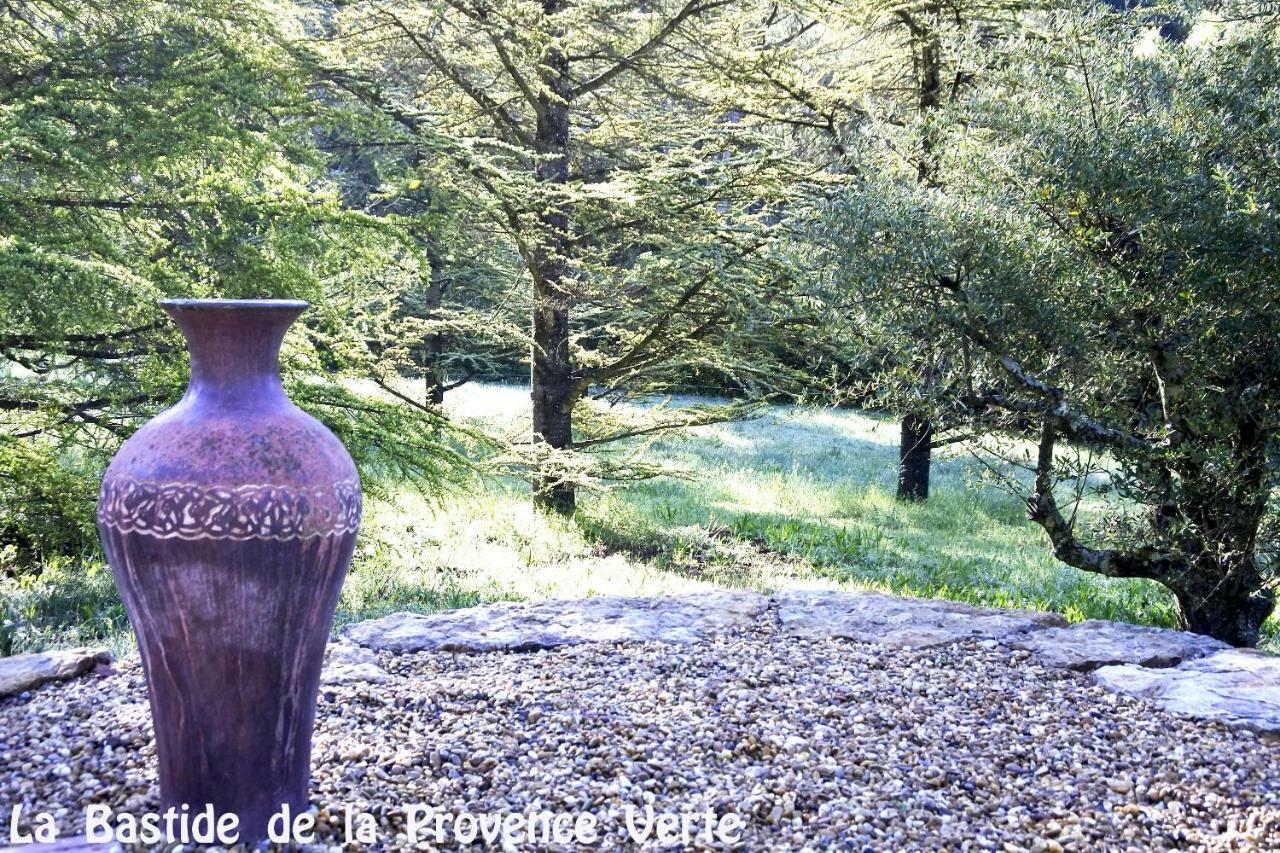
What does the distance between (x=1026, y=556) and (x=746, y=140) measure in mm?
4260

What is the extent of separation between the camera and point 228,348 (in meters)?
2.71

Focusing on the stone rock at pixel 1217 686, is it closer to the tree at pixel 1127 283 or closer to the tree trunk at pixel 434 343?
the tree at pixel 1127 283

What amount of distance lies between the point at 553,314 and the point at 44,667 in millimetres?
5708

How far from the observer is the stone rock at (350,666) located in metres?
4.10

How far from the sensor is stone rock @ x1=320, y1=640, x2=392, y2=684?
4098 millimetres

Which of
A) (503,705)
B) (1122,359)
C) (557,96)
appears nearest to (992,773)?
(503,705)

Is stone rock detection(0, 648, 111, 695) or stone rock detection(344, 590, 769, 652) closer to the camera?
stone rock detection(0, 648, 111, 695)

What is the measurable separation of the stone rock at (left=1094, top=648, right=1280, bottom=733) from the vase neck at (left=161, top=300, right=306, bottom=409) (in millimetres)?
3554

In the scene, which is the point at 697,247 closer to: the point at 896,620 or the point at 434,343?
the point at 896,620

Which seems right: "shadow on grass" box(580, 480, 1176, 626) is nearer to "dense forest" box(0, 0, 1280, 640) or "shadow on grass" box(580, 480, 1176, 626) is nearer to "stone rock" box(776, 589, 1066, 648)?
"dense forest" box(0, 0, 1280, 640)

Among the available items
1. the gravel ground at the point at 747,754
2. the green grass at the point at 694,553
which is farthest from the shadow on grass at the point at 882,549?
the gravel ground at the point at 747,754

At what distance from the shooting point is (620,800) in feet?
10.3

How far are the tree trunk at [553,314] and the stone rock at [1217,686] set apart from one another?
5.25 meters

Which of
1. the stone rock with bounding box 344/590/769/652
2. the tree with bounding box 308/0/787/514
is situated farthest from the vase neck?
the tree with bounding box 308/0/787/514
